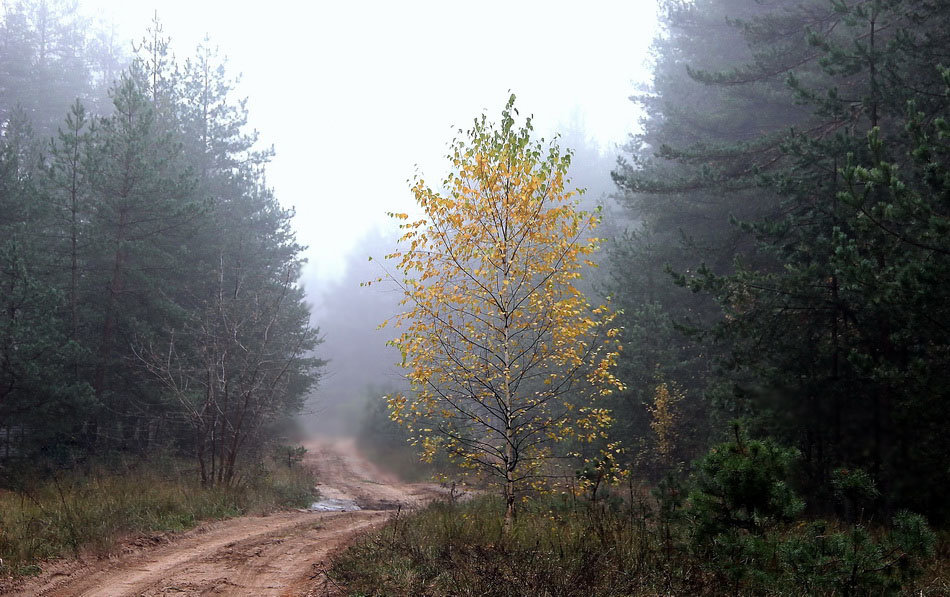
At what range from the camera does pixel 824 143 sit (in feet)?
33.8

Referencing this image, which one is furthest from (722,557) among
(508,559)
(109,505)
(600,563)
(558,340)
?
(109,505)

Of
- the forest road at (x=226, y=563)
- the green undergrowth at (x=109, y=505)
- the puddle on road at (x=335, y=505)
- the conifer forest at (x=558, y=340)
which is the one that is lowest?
the puddle on road at (x=335, y=505)

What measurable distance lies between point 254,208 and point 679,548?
76.6ft

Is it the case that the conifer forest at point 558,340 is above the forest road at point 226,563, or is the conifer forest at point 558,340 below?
above

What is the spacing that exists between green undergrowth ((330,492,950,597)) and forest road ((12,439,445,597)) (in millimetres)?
731

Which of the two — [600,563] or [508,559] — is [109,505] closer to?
[508,559]

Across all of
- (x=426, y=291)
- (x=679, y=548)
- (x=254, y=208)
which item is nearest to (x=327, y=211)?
(x=254, y=208)

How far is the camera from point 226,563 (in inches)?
315

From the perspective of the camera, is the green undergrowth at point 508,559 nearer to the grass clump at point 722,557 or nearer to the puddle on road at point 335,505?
the grass clump at point 722,557

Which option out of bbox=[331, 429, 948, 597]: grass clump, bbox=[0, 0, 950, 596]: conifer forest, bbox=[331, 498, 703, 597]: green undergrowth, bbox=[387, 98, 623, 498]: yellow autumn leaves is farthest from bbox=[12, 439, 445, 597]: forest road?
bbox=[387, 98, 623, 498]: yellow autumn leaves

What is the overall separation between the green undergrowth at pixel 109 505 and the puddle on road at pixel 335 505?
0.34 m

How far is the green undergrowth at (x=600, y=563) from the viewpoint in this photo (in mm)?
5121

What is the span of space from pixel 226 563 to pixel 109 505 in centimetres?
359

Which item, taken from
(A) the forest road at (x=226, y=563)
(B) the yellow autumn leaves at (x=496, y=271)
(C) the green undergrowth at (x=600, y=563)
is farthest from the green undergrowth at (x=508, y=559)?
(B) the yellow autumn leaves at (x=496, y=271)
